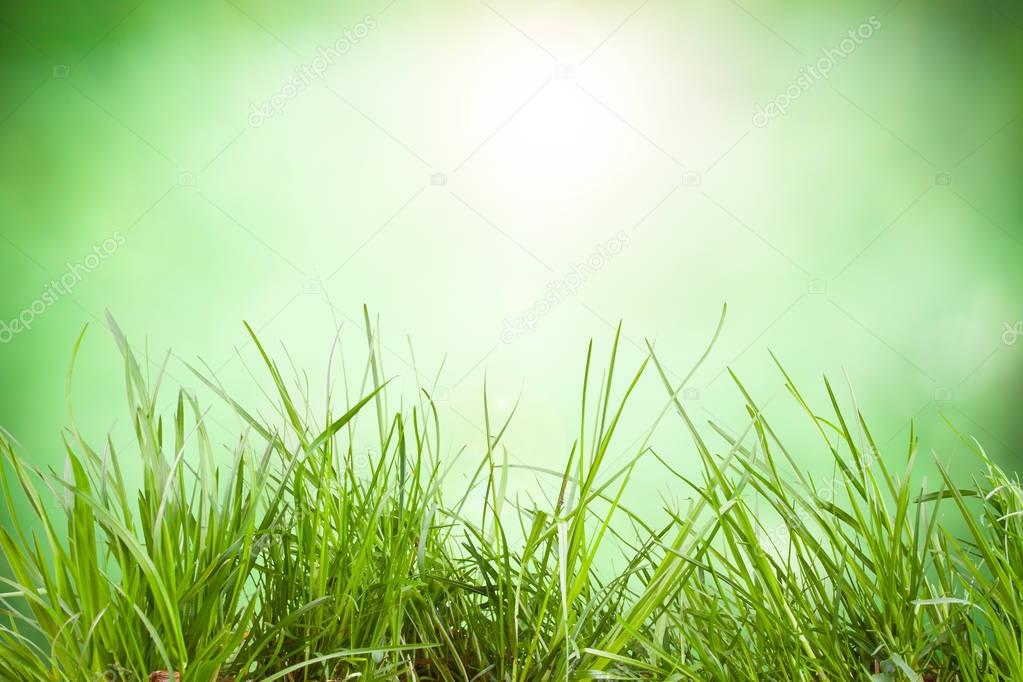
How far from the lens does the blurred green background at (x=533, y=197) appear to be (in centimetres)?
215

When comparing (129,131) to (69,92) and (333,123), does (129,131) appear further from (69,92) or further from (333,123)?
(333,123)

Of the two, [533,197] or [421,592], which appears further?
[533,197]

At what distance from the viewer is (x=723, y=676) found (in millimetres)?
362

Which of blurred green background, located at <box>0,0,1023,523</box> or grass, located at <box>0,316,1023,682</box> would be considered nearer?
grass, located at <box>0,316,1023,682</box>

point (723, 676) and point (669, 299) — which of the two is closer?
point (723, 676)

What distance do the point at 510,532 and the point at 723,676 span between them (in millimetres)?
1906

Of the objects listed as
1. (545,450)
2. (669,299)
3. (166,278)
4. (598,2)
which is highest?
(598,2)

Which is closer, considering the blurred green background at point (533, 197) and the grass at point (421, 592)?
the grass at point (421, 592)

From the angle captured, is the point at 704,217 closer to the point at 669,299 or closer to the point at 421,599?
the point at 669,299

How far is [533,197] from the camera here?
2.19 metres

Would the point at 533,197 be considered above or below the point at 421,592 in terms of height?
above

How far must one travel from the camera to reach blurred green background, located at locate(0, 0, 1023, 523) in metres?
2.15

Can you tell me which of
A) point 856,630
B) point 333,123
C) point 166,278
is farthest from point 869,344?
point 856,630

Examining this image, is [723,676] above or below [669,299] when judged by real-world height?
below
